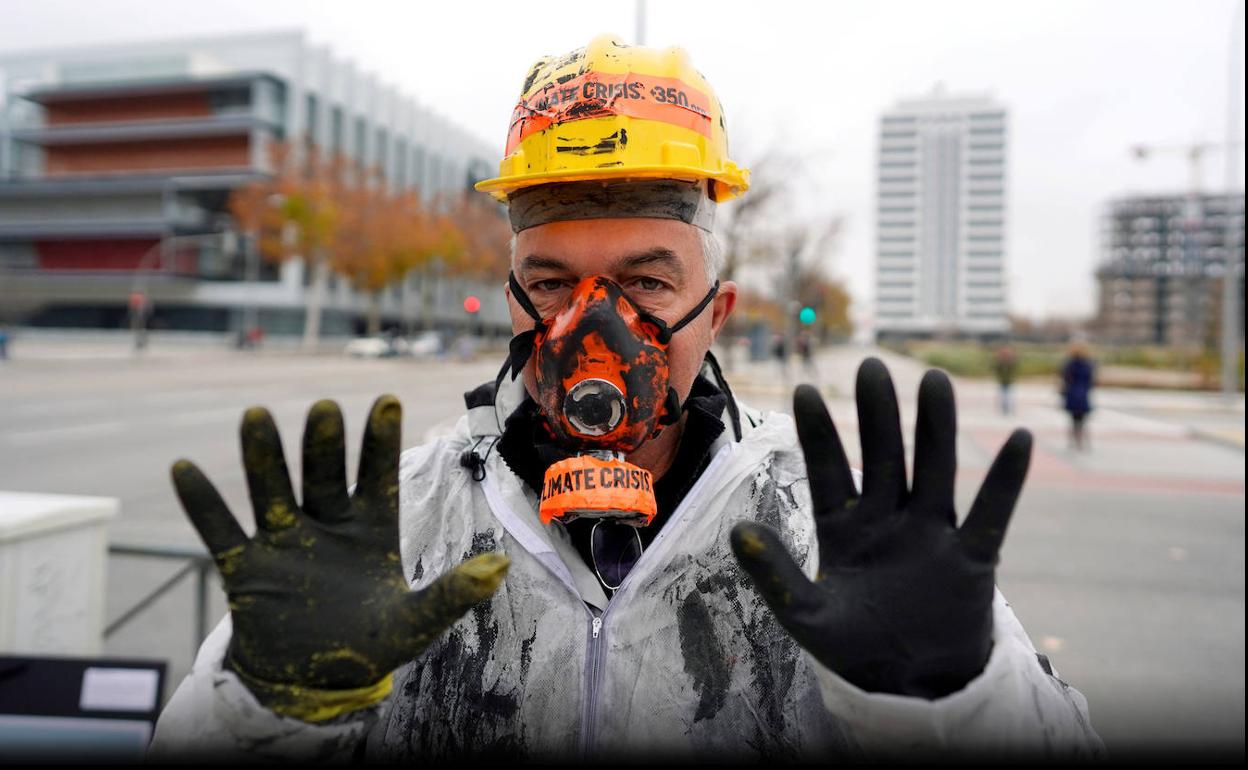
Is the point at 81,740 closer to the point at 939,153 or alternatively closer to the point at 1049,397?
the point at 1049,397

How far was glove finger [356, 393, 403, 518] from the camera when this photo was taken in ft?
3.52

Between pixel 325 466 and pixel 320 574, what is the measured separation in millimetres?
146

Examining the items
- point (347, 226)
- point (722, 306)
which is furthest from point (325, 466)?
point (347, 226)

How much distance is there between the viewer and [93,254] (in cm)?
4734

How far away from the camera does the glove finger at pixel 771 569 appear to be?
100cm

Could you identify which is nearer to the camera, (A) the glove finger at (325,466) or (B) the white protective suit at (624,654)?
(A) the glove finger at (325,466)

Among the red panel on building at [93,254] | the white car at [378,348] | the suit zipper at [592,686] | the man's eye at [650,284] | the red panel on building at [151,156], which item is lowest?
the suit zipper at [592,686]

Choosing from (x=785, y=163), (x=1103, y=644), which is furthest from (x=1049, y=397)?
(x=1103, y=644)

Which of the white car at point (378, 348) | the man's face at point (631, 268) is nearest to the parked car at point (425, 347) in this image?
the white car at point (378, 348)

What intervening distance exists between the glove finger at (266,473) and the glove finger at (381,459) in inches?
3.9

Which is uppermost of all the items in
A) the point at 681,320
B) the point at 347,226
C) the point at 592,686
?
the point at 347,226

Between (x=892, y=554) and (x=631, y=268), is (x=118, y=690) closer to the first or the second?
(x=631, y=268)

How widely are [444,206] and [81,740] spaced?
4871 cm

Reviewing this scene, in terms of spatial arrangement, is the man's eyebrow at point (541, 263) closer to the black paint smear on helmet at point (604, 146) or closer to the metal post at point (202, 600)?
the black paint smear on helmet at point (604, 146)
